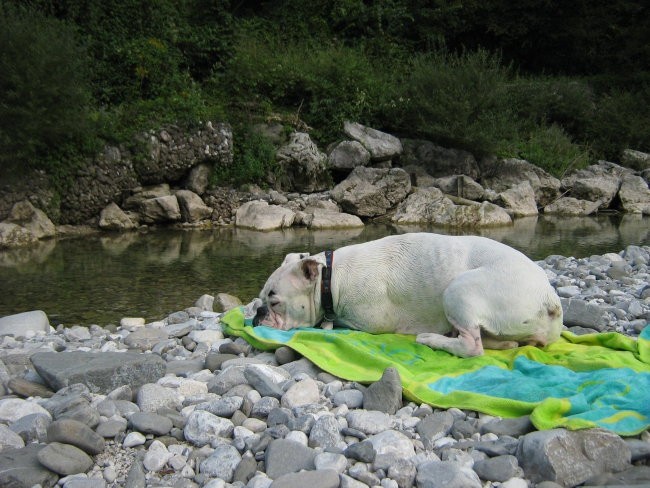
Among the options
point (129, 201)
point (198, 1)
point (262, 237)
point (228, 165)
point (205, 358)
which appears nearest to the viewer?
point (205, 358)

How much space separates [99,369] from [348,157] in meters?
15.6

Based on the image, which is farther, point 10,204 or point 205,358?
point 10,204

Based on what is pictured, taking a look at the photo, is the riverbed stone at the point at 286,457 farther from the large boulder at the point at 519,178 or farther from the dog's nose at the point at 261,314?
the large boulder at the point at 519,178

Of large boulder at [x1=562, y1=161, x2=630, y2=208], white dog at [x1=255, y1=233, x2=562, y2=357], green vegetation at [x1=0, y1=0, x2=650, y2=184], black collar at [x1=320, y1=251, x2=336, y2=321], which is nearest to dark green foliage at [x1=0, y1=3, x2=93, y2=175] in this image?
green vegetation at [x1=0, y1=0, x2=650, y2=184]

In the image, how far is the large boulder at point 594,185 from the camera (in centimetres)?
1986

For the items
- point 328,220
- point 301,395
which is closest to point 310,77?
point 328,220

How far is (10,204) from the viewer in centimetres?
1438

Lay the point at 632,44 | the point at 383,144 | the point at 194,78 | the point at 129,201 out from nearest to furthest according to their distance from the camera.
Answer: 1. the point at 129,201
2. the point at 383,144
3. the point at 194,78
4. the point at 632,44

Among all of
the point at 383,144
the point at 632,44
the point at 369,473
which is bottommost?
the point at 383,144

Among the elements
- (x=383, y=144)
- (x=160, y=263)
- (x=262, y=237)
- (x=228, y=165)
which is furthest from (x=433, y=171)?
(x=160, y=263)

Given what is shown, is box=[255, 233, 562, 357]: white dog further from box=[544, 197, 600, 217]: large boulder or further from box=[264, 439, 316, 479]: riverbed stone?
box=[544, 197, 600, 217]: large boulder

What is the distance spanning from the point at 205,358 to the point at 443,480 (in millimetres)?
2457

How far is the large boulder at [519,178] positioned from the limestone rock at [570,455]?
57.9 feet

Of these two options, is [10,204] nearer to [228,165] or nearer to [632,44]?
[228,165]
